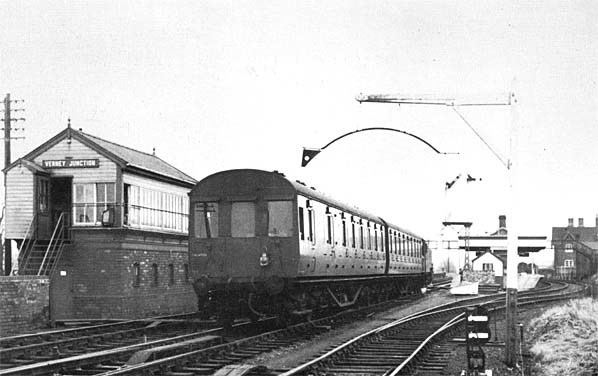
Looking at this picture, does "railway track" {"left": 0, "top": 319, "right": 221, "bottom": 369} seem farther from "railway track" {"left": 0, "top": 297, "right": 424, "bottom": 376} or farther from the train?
the train

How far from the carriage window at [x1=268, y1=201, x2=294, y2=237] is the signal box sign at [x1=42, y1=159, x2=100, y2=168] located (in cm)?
1076

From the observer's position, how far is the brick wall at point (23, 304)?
20.1m

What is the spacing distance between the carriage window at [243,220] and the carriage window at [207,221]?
39 centimetres

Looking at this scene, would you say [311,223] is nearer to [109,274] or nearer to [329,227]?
[329,227]

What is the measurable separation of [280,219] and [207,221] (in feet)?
5.36

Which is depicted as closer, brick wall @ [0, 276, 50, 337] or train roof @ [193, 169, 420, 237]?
train roof @ [193, 169, 420, 237]

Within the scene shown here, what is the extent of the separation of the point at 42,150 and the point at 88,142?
67.9 inches

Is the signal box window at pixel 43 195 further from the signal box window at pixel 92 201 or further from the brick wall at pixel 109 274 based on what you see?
the brick wall at pixel 109 274

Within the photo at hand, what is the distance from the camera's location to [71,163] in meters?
25.2

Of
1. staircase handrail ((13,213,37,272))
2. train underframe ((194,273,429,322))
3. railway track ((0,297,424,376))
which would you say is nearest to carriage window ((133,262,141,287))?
staircase handrail ((13,213,37,272))

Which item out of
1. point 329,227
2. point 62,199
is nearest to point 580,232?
point 62,199

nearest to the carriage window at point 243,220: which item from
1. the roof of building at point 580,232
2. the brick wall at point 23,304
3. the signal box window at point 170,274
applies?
the brick wall at point 23,304

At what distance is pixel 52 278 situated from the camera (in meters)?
23.8

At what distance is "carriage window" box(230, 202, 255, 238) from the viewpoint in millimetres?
16094
